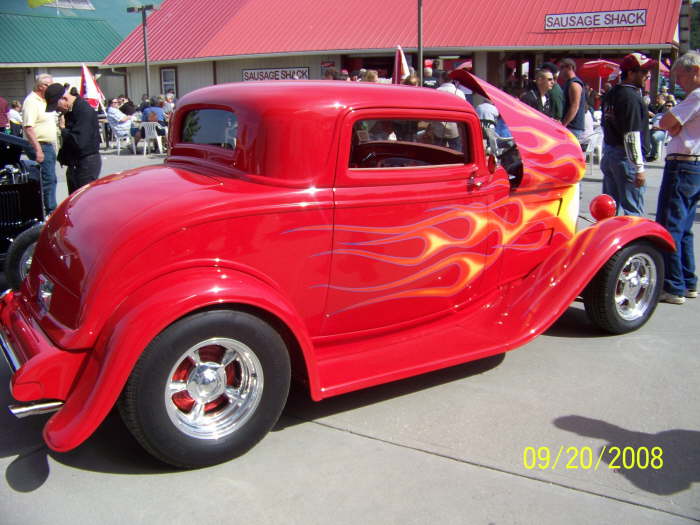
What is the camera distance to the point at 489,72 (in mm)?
22312

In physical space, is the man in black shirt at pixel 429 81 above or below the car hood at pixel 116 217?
above

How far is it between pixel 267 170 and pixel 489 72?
20608 mm

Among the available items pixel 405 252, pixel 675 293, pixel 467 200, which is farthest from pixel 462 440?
pixel 675 293

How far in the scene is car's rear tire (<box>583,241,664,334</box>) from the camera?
4410 mm

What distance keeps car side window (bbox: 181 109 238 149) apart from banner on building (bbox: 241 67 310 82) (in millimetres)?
20584

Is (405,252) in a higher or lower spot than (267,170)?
lower

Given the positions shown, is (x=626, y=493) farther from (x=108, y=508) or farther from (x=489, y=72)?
(x=489, y=72)

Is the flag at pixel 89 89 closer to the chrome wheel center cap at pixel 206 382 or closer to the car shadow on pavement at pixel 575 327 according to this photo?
the car shadow on pavement at pixel 575 327

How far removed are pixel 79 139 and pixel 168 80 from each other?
22.6m

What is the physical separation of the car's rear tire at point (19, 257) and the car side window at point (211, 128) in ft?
6.09

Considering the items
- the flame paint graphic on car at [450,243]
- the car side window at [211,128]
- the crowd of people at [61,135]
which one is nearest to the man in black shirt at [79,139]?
the crowd of people at [61,135]

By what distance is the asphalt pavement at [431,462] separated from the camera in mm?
2711

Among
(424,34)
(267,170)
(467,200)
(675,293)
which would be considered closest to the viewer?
(267,170)
